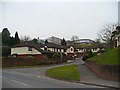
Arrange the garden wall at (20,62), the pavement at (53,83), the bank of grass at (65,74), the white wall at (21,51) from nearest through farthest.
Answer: the pavement at (53,83) < the bank of grass at (65,74) < the garden wall at (20,62) < the white wall at (21,51)

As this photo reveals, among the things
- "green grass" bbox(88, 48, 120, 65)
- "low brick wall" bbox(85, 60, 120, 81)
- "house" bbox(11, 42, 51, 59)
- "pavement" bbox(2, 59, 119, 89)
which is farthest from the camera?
"house" bbox(11, 42, 51, 59)

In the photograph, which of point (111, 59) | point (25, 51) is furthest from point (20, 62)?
point (111, 59)

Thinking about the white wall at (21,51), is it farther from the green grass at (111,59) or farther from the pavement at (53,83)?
the pavement at (53,83)

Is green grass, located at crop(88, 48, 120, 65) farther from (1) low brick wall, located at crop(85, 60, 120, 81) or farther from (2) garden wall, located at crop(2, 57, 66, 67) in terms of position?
(2) garden wall, located at crop(2, 57, 66, 67)

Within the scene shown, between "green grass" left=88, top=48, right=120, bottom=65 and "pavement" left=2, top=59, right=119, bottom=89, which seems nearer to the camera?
"pavement" left=2, top=59, right=119, bottom=89

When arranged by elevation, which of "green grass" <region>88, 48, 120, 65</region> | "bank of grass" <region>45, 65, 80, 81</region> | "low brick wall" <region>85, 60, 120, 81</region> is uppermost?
"green grass" <region>88, 48, 120, 65</region>

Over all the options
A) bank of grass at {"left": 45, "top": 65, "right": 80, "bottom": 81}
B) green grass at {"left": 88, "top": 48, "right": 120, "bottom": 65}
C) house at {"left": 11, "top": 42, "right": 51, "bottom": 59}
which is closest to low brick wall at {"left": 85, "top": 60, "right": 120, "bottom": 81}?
green grass at {"left": 88, "top": 48, "right": 120, "bottom": 65}

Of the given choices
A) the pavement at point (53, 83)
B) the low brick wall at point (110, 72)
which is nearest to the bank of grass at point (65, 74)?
the pavement at point (53, 83)

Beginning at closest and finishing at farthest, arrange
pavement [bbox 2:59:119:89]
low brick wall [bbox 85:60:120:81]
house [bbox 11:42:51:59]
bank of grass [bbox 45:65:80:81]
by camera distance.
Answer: pavement [bbox 2:59:119:89], low brick wall [bbox 85:60:120:81], bank of grass [bbox 45:65:80:81], house [bbox 11:42:51:59]

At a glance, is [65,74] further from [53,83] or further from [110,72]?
[53,83]

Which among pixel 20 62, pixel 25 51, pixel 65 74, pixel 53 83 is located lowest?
pixel 65 74

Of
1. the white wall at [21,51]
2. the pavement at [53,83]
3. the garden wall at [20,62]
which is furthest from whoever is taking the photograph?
the white wall at [21,51]

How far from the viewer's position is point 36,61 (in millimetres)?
66062

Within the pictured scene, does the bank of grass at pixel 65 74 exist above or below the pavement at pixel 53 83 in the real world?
below
